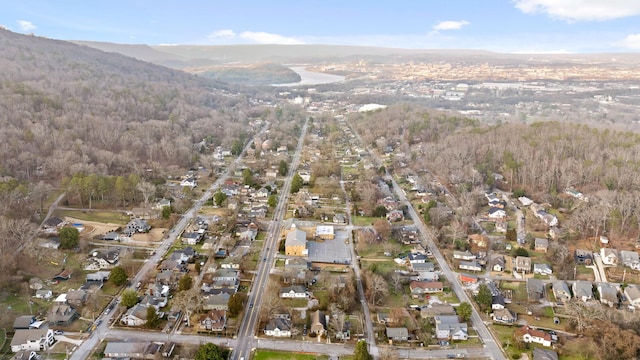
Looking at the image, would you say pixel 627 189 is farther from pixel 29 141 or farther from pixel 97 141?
pixel 29 141

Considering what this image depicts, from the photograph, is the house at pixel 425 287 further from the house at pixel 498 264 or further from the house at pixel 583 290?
the house at pixel 583 290

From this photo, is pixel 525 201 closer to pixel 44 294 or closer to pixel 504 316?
pixel 504 316

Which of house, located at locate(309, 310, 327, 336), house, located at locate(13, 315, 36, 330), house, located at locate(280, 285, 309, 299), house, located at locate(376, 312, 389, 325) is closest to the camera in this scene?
house, located at locate(13, 315, 36, 330)

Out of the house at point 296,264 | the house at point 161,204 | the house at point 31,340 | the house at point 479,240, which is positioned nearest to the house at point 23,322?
the house at point 31,340

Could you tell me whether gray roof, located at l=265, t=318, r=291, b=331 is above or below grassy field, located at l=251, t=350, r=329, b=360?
above

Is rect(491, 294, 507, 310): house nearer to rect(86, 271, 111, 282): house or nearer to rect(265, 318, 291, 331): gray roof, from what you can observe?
rect(265, 318, 291, 331): gray roof

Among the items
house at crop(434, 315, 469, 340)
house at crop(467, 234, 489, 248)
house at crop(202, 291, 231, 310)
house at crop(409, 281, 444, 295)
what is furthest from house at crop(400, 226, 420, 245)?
house at crop(202, 291, 231, 310)

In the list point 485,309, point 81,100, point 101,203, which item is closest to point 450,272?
point 485,309
